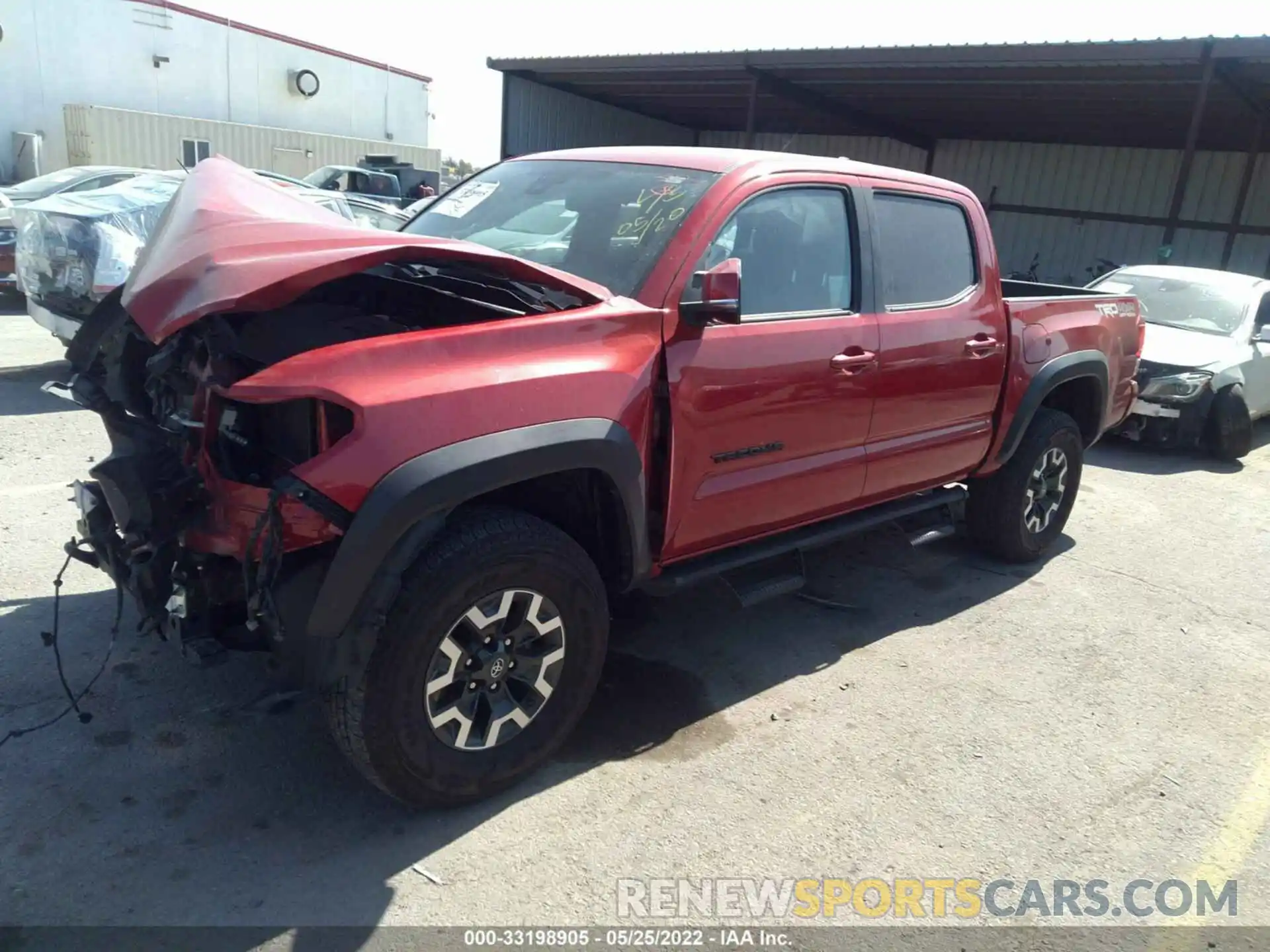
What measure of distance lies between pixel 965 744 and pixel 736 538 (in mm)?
1171

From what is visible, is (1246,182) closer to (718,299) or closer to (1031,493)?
(1031,493)

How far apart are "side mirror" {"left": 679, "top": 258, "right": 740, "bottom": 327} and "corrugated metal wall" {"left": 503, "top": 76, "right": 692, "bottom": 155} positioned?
52.1ft

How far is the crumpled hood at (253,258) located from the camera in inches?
98.0

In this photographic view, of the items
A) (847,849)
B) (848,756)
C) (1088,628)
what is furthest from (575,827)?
(1088,628)

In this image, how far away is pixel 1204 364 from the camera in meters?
8.44

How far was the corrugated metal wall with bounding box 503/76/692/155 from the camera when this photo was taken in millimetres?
18781

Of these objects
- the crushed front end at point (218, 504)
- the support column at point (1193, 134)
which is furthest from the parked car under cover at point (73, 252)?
the support column at point (1193, 134)

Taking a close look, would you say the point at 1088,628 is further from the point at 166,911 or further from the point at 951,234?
the point at 166,911

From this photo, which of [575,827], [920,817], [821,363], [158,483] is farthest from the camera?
[821,363]

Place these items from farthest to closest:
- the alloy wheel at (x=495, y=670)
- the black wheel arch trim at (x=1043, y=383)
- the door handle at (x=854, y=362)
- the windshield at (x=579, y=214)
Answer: the black wheel arch trim at (x=1043, y=383) → the door handle at (x=854, y=362) → the windshield at (x=579, y=214) → the alloy wheel at (x=495, y=670)

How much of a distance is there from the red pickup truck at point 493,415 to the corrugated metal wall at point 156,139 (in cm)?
2478

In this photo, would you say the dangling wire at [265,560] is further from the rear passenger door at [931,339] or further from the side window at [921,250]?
the side window at [921,250]

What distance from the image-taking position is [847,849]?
296 centimetres

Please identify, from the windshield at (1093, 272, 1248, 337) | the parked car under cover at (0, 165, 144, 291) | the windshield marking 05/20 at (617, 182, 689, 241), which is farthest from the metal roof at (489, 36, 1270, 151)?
the windshield marking 05/20 at (617, 182, 689, 241)
